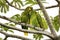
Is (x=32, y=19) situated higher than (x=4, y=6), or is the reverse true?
(x=4, y=6)

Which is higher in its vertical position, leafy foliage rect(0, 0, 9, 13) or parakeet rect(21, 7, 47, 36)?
leafy foliage rect(0, 0, 9, 13)

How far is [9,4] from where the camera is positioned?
1664 millimetres

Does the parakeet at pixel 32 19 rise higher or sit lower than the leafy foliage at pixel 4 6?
lower

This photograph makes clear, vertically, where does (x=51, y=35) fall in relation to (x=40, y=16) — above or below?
below


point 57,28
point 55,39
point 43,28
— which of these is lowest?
point 55,39

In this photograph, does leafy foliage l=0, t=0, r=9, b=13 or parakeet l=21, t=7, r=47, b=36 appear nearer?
parakeet l=21, t=7, r=47, b=36

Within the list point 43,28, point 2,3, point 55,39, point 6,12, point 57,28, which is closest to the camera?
point 55,39

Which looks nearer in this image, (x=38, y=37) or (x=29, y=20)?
(x=29, y=20)

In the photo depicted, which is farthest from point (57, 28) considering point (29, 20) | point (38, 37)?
point (29, 20)

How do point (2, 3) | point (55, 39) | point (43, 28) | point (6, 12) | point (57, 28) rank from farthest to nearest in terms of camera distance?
1. point (6, 12)
2. point (2, 3)
3. point (57, 28)
4. point (43, 28)
5. point (55, 39)

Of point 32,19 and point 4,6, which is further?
point 4,6

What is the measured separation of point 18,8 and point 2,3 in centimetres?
17

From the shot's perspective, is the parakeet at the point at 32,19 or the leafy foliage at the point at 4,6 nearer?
the parakeet at the point at 32,19

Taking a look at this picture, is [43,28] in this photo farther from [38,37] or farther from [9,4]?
[9,4]
